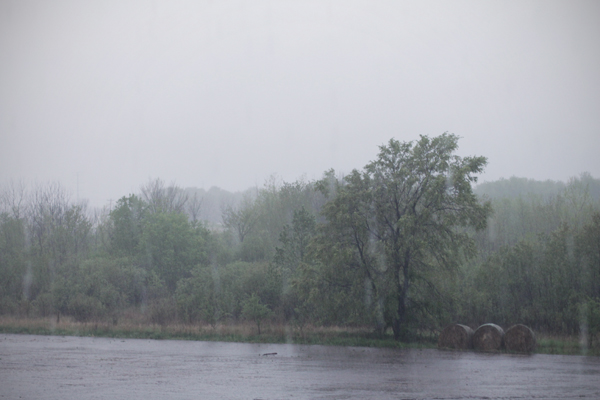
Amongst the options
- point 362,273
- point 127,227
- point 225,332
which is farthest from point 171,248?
point 362,273

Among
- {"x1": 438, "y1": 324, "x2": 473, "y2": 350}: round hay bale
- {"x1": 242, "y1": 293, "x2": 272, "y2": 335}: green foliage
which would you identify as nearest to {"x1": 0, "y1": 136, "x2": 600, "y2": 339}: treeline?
{"x1": 242, "y1": 293, "x2": 272, "y2": 335}: green foliage

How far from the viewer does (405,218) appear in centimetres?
2752

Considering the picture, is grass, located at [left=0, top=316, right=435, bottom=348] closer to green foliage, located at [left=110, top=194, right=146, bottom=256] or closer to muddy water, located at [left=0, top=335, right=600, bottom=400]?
muddy water, located at [left=0, top=335, right=600, bottom=400]

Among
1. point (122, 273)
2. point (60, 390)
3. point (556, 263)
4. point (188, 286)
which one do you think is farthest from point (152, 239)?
point (60, 390)

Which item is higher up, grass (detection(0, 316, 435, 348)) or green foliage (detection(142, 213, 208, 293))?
green foliage (detection(142, 213, 208, 293))

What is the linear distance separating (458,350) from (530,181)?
316 feet

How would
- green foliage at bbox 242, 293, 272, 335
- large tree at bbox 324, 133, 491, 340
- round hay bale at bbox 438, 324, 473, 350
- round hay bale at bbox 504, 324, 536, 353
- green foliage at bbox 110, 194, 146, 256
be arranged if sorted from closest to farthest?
round hay bale at bbox 504, 324, 536, 353
round hay bale at bbox 438, 324, 473, 350
large tree at bbox 324, 133, 491, 340
green foliage at bbox 242, 293, 272, 335
green foliage at bbox 110, 194, 146, 256

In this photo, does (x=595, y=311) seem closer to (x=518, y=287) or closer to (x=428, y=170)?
(x=518, y=287)

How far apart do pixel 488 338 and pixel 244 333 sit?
13791 millimetres

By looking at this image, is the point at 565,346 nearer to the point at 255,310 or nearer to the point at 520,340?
the point at 520,340

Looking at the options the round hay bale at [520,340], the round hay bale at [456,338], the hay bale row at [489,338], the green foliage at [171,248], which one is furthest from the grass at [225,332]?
the green foliage at [171,248]

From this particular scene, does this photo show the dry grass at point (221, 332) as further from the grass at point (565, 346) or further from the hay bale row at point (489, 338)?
the grass at point (565, 346)

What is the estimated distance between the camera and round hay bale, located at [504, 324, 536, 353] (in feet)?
77.0

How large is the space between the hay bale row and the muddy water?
43.5 inches
